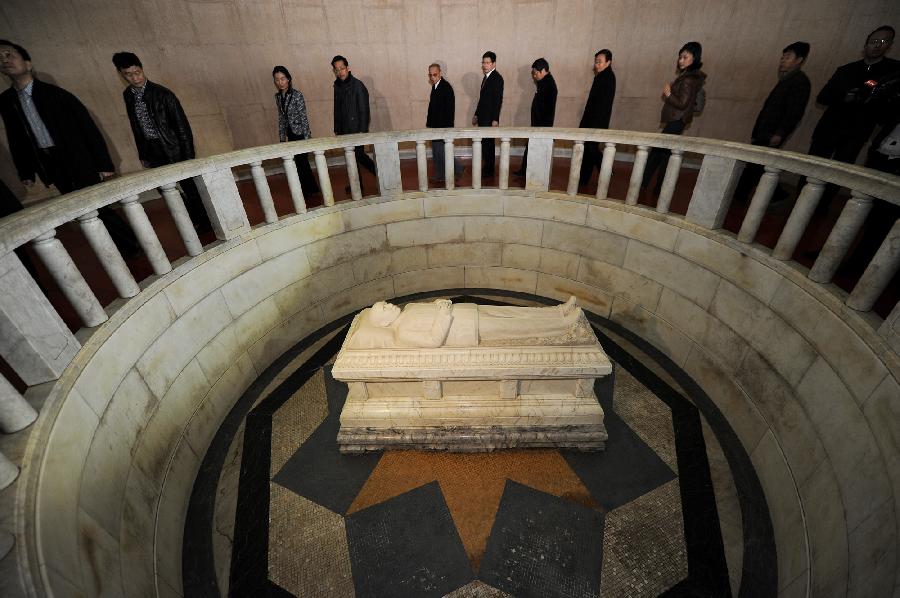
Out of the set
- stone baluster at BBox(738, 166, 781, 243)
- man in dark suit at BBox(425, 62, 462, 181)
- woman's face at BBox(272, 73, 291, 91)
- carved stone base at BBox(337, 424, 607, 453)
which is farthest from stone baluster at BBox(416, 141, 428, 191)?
stone baluster at BBox(738, 166, 781, 243)

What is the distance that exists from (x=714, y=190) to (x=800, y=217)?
83 cm

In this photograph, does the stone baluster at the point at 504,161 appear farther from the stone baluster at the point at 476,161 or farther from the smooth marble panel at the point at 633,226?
the smooth marble panel at the point at 633,226

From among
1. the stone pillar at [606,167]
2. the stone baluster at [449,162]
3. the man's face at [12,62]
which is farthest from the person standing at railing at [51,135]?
the stone pillar at [606,167]

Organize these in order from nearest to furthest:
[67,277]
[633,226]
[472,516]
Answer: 1. [67,277]
2. [472,516]
3. [633,226]

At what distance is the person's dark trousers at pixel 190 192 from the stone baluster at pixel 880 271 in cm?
567

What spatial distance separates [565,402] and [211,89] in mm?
7268

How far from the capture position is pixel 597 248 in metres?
4.84

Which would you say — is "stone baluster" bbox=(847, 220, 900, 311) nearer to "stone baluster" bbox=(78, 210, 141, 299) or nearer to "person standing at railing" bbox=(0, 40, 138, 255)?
"stone baluster" bbox=(78, 210, 141, 299)

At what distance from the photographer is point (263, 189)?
13.2 ft

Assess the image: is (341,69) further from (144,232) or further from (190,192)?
(144,232)

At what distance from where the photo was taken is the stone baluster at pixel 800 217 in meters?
2.99

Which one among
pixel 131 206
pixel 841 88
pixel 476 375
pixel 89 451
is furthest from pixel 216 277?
pixel 841 88

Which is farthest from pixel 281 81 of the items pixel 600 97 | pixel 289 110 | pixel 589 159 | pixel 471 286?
pixel 589 159

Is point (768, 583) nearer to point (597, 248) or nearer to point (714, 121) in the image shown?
point (597, 248)
